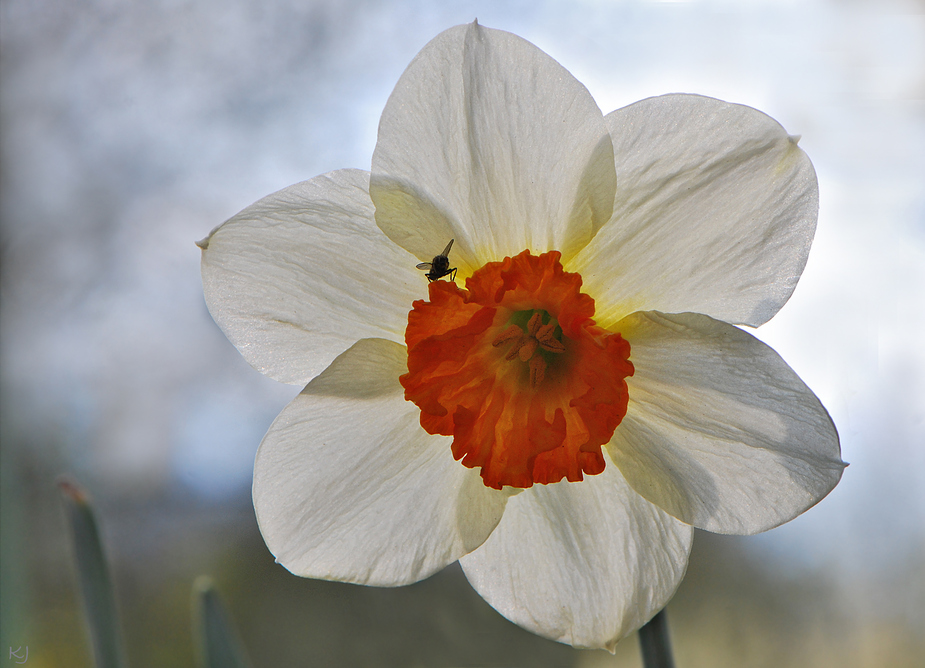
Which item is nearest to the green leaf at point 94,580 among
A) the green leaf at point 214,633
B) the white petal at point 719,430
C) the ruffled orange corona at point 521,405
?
the green leaf at point 214,633

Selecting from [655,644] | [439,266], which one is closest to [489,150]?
[439,266]

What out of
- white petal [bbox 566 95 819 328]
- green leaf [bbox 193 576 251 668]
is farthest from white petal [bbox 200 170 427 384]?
green leaf [bbox 193 576 251 668]

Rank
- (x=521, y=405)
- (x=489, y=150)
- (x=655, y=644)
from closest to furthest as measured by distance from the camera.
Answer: (x=655, y=644) → (x=489, y=150) → (x=521, y=405)

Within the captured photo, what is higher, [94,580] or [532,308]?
[532,308]

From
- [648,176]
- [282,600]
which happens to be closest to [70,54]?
[282,600]

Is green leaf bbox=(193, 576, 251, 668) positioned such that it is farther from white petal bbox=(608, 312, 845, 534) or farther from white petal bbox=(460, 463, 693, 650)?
white petal bbox=(608, 312, 845, 534)

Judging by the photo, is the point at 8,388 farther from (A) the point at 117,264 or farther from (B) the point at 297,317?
(B) the point at 297,317

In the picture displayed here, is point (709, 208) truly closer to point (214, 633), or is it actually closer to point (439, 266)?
point (439, 266)
